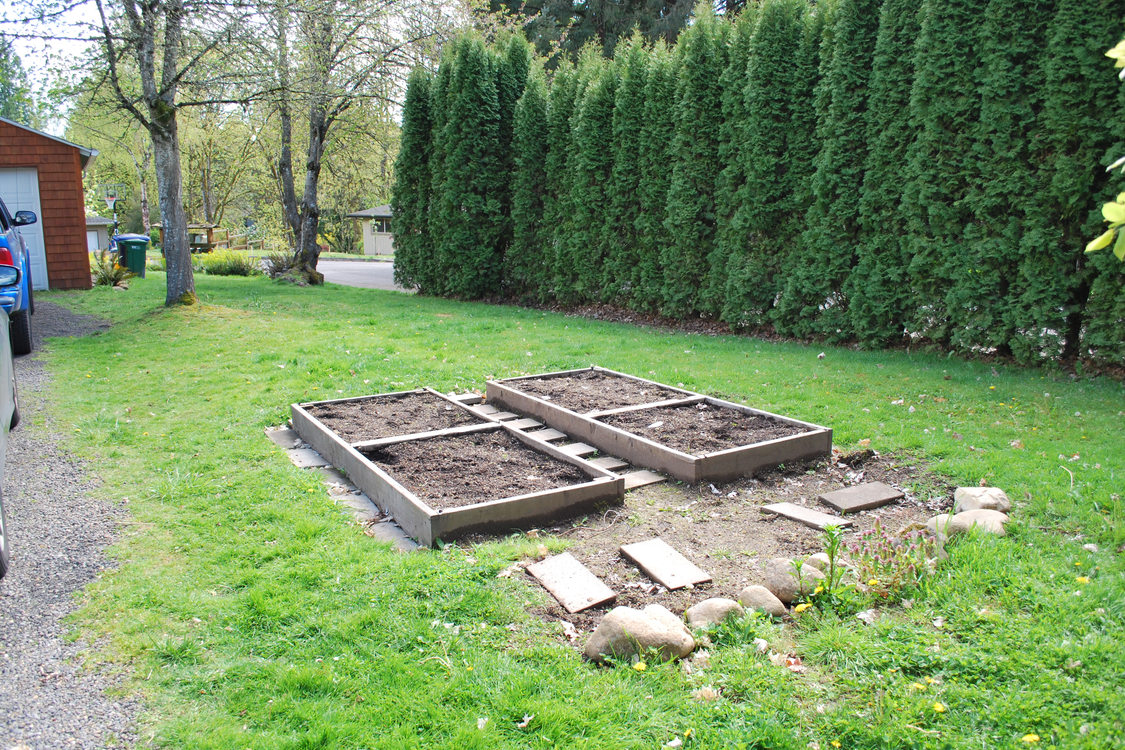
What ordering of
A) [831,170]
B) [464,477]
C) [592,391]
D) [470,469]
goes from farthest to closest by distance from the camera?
[831,170] → [592,391] → [470,469] → [464,477]

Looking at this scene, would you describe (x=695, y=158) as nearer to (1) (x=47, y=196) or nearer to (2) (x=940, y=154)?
(2) (x=940, y=154)

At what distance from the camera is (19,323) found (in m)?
8.62

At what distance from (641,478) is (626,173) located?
8.08 m

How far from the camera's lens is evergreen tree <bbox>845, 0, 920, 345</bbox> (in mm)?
8273

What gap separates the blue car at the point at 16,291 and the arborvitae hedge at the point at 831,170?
298 inches

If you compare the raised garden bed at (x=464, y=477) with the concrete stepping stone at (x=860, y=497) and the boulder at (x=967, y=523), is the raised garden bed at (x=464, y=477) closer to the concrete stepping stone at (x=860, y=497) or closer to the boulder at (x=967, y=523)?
the concrete stepping stone at (x=860, y=497)

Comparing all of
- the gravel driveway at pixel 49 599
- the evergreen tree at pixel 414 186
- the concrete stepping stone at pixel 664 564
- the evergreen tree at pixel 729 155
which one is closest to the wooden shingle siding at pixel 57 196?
the evergreen tree at pixel 414 186

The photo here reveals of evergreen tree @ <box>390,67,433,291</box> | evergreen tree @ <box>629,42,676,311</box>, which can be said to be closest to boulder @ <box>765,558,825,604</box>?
evergreen tree @ <box>629,42,676,311</box>

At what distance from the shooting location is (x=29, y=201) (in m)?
15.1

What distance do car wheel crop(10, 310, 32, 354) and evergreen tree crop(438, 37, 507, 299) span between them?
790 centimetres

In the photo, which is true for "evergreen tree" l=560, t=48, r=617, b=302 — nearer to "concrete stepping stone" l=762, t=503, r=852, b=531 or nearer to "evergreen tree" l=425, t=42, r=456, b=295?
"evergreen tree" l=425, t=42, r=456, b=295

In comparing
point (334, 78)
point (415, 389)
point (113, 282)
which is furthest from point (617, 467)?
point (113, 282)

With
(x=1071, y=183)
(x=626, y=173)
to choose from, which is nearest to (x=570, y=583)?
(x=1071, y=183)

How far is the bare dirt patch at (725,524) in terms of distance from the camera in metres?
3.44
